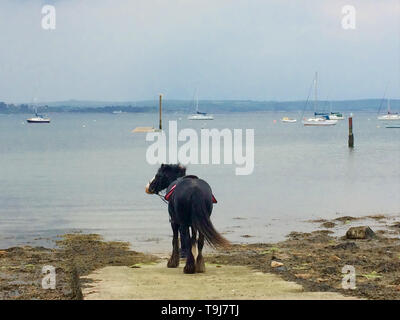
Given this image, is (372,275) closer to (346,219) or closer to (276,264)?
(276,264)

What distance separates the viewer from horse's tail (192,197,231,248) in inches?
505

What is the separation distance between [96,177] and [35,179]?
4.01 metres

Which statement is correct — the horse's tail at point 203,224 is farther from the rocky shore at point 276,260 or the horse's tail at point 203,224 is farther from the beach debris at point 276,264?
the beach debris at point 276,264

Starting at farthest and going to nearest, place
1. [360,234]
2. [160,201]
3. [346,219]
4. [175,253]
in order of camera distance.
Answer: [160,201]
[346,219]
[360,234]
[175,253]

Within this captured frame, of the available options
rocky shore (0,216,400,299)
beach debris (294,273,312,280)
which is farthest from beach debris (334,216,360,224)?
beach debris (294,273,312,280)

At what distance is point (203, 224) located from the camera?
12.9 metres

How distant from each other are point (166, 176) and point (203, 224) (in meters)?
2.14

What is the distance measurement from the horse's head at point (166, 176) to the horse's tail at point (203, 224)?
6.08ft

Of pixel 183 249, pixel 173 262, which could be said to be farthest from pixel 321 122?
pixel 173 262

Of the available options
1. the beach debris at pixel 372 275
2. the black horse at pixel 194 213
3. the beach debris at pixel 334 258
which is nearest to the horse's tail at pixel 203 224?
the black horse at pixel 194 213

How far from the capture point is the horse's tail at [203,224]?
1282 cm
